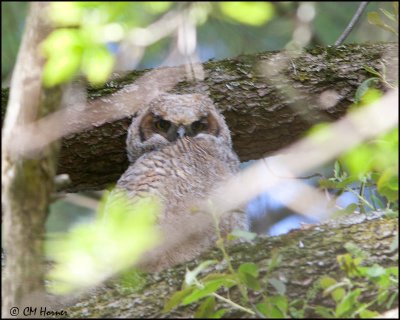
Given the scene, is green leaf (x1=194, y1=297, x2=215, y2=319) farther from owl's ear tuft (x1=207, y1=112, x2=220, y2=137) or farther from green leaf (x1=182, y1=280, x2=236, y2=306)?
owl's ear tuft (x1=207, y1=112, x2=220, y2=137)

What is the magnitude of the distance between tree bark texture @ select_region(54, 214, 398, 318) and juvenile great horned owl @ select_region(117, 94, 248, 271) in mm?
291

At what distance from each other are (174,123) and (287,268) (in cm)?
138

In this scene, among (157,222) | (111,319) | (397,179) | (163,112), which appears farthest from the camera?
(163,112)

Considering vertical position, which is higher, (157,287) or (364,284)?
(364,284)

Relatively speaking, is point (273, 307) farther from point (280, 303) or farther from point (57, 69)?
point (57, 69)

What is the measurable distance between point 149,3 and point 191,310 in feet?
2.94

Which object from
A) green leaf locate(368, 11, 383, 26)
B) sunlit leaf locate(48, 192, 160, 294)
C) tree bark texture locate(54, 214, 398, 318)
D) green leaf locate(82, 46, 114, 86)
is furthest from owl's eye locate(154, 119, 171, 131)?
sunlit leaf locate(48, 192, 160, 294)

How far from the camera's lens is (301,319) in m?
2.03

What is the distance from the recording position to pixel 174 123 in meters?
3.54

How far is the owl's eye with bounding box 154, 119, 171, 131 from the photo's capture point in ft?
11.7

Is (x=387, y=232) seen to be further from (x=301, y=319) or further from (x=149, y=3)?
(x=149, y=3)

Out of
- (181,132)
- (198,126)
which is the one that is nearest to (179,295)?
(181,132)

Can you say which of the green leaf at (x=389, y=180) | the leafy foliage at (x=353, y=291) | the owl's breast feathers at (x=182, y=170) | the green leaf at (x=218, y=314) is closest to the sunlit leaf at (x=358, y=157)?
the green leaf at (x=389, y=180)

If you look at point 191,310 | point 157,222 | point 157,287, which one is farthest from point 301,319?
point 157,222
